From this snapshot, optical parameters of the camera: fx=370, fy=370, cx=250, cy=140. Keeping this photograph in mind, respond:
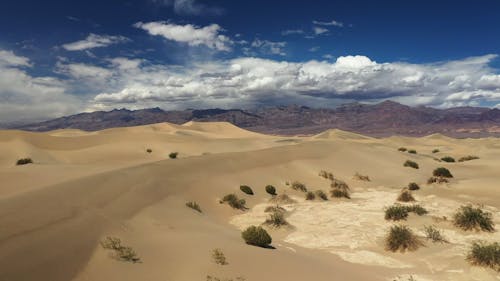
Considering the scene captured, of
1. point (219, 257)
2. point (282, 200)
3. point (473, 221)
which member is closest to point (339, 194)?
point (282, 200)

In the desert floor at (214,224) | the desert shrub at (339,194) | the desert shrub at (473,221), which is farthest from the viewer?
the desert shrub at (339,194)

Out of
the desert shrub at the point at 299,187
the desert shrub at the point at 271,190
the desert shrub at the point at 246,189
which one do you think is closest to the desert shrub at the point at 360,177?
the desert shrub at the point at 299,187

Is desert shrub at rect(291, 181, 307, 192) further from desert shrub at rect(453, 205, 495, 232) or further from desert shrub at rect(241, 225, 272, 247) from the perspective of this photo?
desert shrub at rect(241, 225, 272, 247)

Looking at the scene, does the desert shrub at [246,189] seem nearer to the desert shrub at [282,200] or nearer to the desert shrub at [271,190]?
the desert shrub at [271,190]

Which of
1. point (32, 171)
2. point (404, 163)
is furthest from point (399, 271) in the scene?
point (404, 163)

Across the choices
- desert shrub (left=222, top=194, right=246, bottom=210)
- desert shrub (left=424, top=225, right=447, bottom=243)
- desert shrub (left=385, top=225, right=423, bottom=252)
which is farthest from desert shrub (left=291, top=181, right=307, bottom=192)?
desert shrub (left=385, top=225, right=423, bottom=252)
